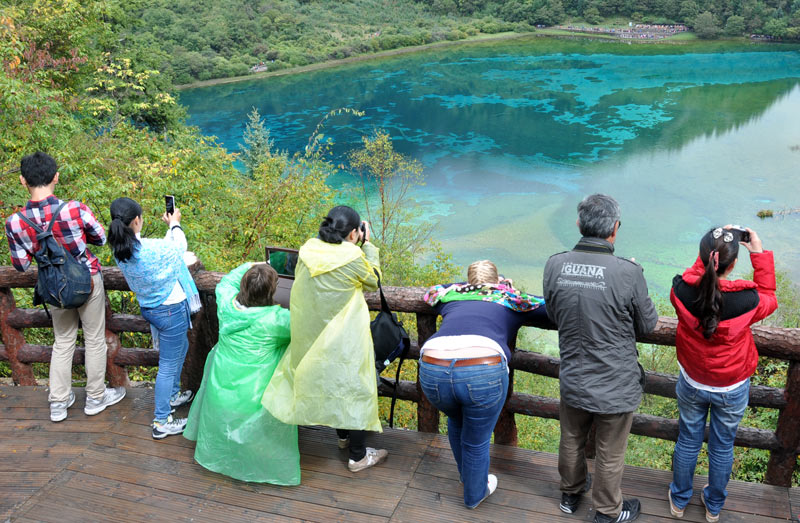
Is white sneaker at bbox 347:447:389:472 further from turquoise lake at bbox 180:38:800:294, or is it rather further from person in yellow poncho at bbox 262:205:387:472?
turquoise lake at bbox 180:38:800:294

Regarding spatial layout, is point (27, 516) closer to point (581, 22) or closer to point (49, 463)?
point (49, 463)

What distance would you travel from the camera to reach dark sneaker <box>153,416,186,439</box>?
11.5 ft

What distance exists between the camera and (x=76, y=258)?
3.37 m

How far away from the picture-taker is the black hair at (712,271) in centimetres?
239

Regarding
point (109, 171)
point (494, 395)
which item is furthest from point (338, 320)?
point (109, 171)

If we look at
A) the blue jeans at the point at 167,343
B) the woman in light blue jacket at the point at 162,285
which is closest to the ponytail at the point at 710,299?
the woman in light blue jacket at the point at 162,285

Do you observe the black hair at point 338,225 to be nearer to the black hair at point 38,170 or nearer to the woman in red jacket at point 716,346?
the woman in red jacket at point 716,346

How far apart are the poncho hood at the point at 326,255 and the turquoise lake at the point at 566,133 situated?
77.4ft

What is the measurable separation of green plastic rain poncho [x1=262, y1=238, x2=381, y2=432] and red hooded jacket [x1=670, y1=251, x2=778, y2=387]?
134 cm

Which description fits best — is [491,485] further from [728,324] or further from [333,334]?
[728,324]

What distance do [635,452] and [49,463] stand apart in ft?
39.8

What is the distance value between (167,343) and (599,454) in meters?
2.29

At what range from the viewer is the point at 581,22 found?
74.1 meters

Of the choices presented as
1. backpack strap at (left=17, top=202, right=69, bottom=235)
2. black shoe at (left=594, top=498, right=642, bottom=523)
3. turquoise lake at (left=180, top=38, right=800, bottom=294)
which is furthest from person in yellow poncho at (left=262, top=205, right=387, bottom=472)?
turquoise lake at (left=180, top=38, right=800, bottom=294)
